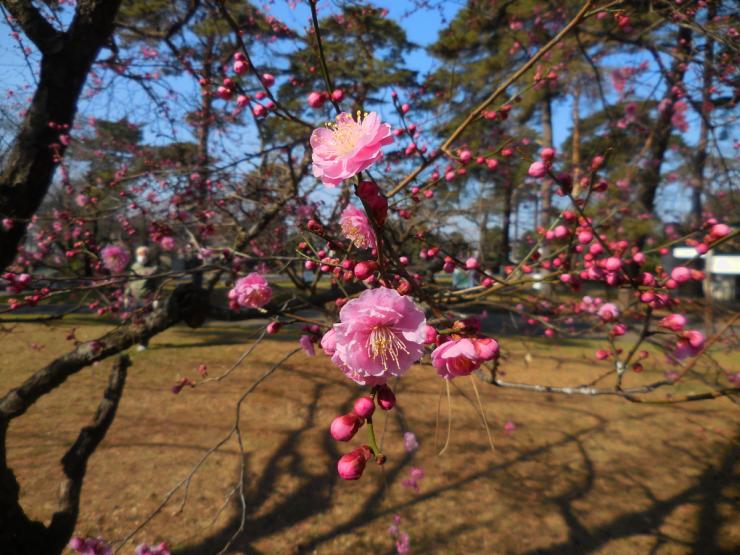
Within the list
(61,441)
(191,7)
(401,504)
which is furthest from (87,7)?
(401,504)

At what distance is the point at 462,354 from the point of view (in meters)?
0.71

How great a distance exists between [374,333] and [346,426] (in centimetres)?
19

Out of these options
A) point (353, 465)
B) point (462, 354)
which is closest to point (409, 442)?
point (353, 465)

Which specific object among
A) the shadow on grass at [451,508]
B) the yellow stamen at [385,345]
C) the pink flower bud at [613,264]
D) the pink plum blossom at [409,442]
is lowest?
the shadow on grass at [451,508]

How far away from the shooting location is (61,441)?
3.12m

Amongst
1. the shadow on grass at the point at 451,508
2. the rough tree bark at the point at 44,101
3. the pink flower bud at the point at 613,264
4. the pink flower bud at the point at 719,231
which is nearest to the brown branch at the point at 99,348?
the rough tree bark at the point at 44,101

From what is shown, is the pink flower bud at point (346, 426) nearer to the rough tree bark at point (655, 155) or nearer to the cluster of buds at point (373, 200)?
the cluster of buds at point (373, 200)

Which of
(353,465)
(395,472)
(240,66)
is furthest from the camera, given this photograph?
(395,472)

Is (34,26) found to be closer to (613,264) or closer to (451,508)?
(613,264)

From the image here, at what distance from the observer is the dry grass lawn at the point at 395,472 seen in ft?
7.93

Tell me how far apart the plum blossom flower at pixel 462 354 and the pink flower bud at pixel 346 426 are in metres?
0.20

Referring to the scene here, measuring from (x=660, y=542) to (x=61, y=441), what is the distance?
4.54m

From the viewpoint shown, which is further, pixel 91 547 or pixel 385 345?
pixel 91 547

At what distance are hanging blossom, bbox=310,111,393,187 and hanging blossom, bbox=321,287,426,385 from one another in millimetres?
224
